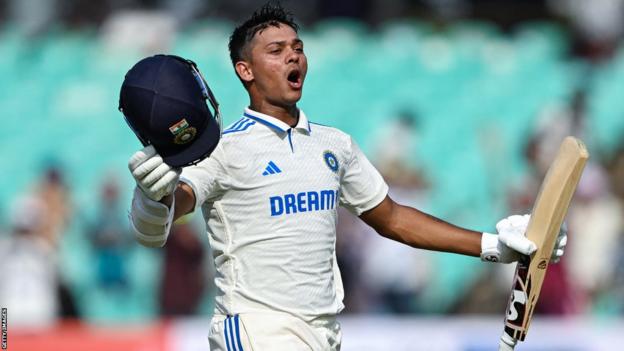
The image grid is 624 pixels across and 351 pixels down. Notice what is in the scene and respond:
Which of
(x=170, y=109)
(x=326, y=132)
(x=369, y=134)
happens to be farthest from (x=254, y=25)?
(x=369, y=134)

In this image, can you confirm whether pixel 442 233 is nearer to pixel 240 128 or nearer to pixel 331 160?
pixel 331 160

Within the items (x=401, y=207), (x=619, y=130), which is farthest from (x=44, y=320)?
(x=619, y=130)

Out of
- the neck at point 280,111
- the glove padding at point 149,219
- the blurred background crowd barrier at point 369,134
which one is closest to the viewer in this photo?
the glove padding at point 149,219

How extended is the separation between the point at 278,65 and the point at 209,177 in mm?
560

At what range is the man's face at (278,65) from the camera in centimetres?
472

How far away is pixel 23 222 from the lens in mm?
9883

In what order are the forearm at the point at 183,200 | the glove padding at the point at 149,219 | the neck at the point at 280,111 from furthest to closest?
the neck at the point at 280,111 → the forearm at the point at 183,200 → the glove padding at the point at 149,219

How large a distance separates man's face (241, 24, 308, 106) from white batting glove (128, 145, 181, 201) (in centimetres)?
85

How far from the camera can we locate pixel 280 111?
4.78 meters

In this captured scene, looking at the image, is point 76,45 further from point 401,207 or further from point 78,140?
point 401,207

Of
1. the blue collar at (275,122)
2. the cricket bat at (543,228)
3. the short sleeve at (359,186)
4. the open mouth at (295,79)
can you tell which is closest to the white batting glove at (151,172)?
the blue collar at (275,122)

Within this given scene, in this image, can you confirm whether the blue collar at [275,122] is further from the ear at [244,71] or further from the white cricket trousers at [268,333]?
the white cricket trousers at [268,333]

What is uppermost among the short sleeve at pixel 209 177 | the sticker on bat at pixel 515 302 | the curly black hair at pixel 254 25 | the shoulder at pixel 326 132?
the curly black hair at pixel 254 25

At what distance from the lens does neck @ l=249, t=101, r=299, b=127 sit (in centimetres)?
477
